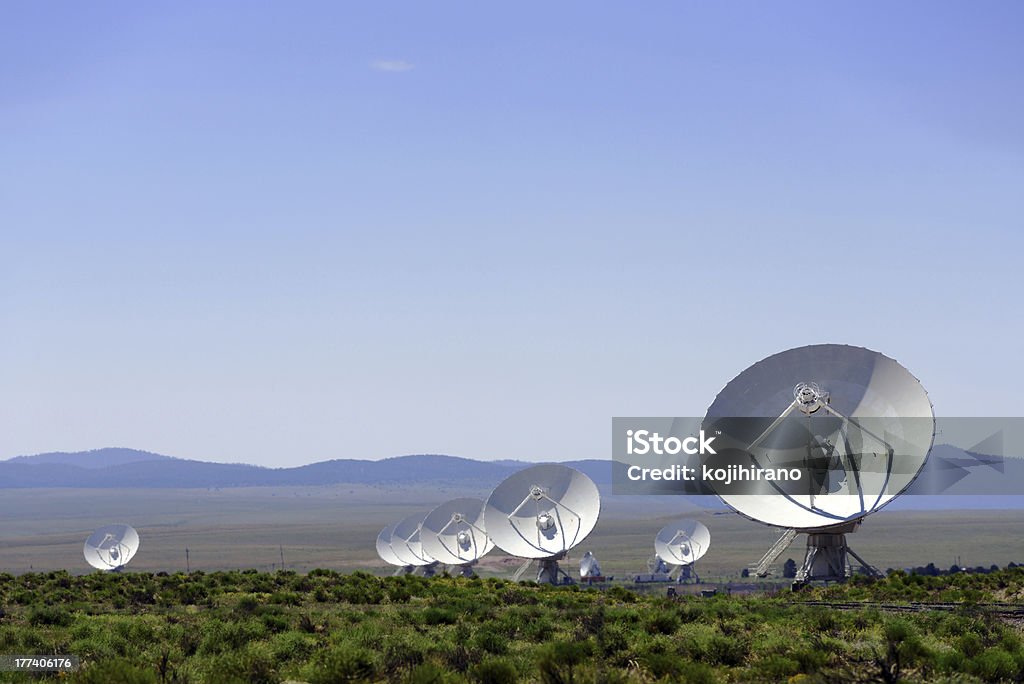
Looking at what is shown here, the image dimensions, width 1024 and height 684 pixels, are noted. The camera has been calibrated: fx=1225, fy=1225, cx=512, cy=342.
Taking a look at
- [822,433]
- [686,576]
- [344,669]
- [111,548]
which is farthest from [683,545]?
[344,669]

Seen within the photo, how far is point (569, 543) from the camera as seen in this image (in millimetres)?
75812

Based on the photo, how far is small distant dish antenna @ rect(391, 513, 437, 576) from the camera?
102 metres

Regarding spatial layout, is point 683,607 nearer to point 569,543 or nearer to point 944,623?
point 944,623

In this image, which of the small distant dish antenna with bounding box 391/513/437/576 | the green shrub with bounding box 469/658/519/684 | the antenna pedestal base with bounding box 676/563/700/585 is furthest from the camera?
the antenna pedestal base with bounding box 676/563/700/585

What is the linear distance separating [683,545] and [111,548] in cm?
5141

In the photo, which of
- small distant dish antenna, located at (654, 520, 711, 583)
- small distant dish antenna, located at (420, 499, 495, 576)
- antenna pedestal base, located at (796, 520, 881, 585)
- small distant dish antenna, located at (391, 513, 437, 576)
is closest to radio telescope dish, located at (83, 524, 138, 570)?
small distant dish antenna, located at (391, 513, 437, 576)

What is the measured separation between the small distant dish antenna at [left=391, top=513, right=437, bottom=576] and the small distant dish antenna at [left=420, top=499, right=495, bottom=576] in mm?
1285

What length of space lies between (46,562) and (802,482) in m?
152

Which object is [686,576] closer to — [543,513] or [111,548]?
[543,513]

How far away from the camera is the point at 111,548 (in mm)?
108312

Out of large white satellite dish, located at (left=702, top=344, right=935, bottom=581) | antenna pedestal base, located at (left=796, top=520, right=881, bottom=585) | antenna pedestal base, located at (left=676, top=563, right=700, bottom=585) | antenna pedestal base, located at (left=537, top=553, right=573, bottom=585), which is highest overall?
large white satellite dish, located at (left=702, top=344, right=935, bottom=581)

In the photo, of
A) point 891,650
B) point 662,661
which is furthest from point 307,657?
point 891,650

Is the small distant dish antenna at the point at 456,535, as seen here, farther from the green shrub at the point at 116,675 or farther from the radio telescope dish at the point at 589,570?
the green shrub at the point at 116,675

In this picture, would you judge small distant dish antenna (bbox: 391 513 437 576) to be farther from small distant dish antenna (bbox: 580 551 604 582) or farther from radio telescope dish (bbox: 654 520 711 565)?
radio telescope dish (bbox: 654 520 711 565)
